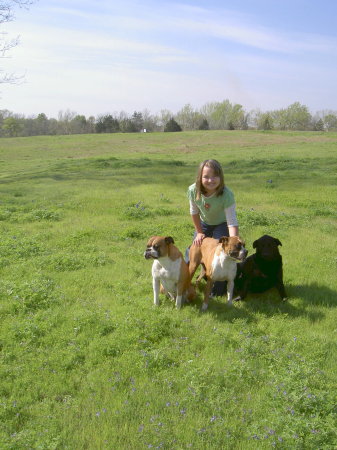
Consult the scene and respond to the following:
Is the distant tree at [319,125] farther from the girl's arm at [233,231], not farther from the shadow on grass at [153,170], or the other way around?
the girl's arm at [233,231]

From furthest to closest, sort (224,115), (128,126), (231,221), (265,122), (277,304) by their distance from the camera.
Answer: (224,115), (265,122), (128,126), (231,221), (277,304)

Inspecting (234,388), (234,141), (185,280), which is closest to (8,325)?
(185,280)

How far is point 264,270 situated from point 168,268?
5.53ft

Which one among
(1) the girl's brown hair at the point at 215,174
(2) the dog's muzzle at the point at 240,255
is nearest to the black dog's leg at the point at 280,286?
(2) the dog's muzzle at the point at 240,255

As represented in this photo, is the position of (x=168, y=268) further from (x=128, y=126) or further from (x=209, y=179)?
(x=128, y=126)

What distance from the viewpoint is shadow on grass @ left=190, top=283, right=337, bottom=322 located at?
236 inches

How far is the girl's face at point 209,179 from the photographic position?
6.47 metres

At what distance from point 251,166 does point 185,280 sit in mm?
18377

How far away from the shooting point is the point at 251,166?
2336 centimetres

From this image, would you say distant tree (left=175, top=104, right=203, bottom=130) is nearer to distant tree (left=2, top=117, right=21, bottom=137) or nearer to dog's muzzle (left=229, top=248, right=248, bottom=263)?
distant tree (left=2, top=117, right=21, bottom=137)

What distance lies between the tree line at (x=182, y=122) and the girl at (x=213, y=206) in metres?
Result: 73.5

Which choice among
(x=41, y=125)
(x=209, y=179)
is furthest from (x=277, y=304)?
(x=41, y=125)

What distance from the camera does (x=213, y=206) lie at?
6.94 meters

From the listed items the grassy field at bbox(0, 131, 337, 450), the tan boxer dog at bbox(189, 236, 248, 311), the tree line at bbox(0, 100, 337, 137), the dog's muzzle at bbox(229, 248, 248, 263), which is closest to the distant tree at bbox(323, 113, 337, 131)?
the tree line at bbox(0, 100, 337, 137)
